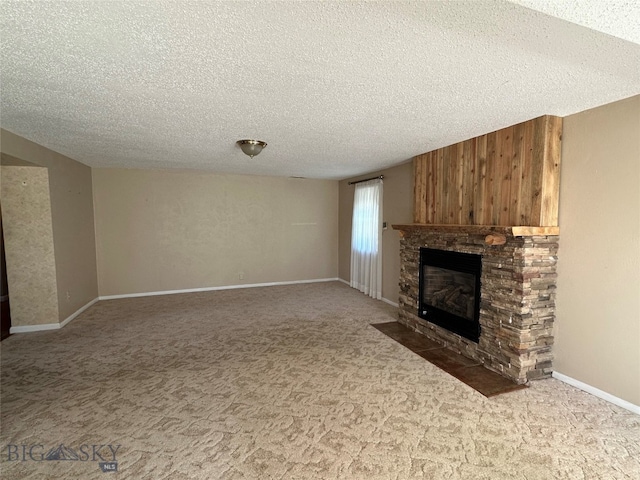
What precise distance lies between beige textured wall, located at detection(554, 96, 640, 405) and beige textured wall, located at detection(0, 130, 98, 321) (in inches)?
213

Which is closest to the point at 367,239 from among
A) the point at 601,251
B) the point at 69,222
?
the point at 601,251

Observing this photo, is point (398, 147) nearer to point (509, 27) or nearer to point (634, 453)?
point (509, 27)

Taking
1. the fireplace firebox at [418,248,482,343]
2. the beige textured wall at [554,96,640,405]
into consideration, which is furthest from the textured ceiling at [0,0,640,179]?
the fireplace firebox at [418,248,482,343]

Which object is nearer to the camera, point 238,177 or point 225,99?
point 225,99

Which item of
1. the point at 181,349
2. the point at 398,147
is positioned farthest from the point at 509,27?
the point at 181,349

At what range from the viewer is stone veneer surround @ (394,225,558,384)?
2654 millimetres

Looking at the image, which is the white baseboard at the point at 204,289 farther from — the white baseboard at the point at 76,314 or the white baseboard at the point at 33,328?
the white baseboard at the point at 33,328

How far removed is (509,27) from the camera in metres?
1.39

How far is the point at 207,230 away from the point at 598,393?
599 cm

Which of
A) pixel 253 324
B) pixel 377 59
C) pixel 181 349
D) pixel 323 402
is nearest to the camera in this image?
pixel 377 59

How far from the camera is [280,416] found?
88.4 inches

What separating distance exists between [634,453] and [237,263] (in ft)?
19.3

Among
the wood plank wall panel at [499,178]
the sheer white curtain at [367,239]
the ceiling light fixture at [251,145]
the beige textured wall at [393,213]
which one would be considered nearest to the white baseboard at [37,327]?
the ceiling light fixture at [251,145]

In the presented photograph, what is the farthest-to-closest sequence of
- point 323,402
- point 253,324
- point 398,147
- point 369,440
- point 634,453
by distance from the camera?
point 253,324
point 398,147
point 323,402
point 369,440
point 634,453
